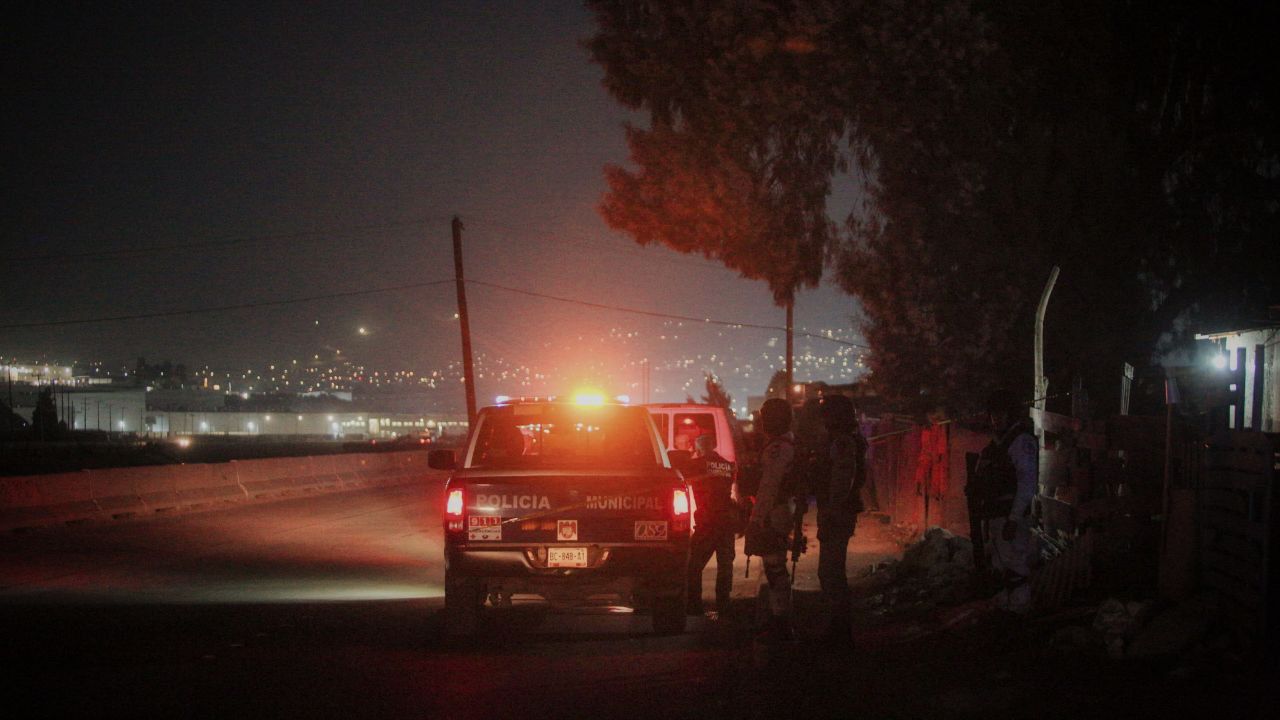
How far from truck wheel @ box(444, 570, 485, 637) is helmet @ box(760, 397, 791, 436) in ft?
8.32

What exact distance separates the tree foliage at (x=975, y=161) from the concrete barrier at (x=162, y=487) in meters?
10.5

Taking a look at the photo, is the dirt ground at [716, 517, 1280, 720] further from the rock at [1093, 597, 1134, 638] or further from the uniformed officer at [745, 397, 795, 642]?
the uniformed officer at [745, 397, 795, 642]

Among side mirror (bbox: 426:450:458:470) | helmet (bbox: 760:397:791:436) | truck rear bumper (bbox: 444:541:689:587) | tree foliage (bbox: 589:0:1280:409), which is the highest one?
tree foliage (bbox: 589:0:1280:409)

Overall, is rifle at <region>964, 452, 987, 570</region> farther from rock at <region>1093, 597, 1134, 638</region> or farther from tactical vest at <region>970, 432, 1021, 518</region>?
rock at <region>1093, 597, 1134, 638</region>

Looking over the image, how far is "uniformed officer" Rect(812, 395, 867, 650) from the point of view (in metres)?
9.16

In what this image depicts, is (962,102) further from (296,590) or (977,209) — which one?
(296,590)

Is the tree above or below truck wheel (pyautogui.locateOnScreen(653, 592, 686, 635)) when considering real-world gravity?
above

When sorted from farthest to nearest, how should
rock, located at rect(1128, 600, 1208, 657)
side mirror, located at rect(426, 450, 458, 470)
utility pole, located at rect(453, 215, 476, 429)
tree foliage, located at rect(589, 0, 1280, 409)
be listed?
utility pole, located at rect(453, 215, 476, 429)
tree foliage, located at rect(589, 0, 1280, 409)
side mirror, located at rect(426, 450, 458, 470)
rock, located at rect(1128, 600, 1208, 657)

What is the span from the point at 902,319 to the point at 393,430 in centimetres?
10809

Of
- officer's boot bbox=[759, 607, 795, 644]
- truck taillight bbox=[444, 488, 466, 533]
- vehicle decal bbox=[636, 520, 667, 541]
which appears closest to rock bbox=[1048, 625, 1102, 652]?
officer's boot bbox=[759, 607, 795, 644]

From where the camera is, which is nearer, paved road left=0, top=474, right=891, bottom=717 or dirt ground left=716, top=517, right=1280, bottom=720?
dirt ground left=716, top=517, right=1280, bottom=720

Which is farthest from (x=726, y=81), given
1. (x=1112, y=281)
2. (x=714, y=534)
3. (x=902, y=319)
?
(x=714, y=534)

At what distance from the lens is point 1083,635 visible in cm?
813

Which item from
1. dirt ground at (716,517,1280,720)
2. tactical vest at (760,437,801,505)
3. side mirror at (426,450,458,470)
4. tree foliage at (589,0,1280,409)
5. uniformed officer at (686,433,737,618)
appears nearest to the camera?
dirt ground at (716,517,1280,720)
